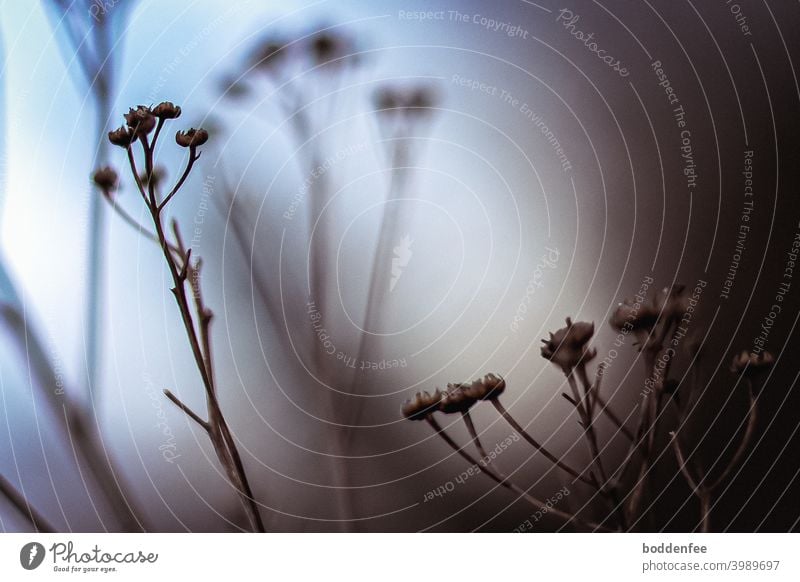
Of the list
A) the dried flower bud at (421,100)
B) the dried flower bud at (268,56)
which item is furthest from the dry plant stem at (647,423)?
the dried flower bud at (268,56)

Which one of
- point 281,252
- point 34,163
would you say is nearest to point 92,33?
point 34,163

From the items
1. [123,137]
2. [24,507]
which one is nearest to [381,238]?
[123,137]

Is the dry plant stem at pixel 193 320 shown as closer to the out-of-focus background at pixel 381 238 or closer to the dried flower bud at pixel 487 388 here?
the out-of-focus background at pixel 381 238

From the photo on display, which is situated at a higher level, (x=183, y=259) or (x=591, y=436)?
(x=183, y=259)

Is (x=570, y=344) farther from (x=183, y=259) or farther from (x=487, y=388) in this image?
(x=183, y=259)

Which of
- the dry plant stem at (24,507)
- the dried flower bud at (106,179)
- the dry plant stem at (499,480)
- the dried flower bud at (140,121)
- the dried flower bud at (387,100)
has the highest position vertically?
the dried flower bud at (387,100)

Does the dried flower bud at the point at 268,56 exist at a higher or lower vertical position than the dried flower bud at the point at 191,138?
higher
